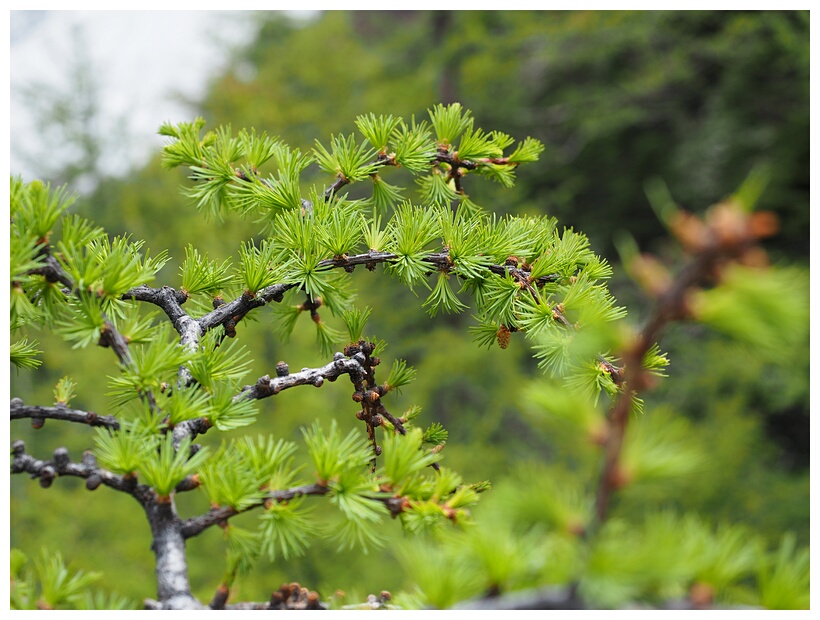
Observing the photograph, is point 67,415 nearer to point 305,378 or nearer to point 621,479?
point 305,378

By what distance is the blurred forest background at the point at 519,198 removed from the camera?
3531 mm

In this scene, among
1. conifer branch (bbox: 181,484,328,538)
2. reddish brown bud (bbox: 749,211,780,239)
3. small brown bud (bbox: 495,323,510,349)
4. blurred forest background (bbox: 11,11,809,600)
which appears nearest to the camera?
reddish brown bud (bbox: 749,211,780,239)

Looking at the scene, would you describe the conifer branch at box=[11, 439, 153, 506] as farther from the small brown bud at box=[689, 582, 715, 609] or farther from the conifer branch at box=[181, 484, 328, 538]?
the small brown bud at box=[689, 582, 715, 609]

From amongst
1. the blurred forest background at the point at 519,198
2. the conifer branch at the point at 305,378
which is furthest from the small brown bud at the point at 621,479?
the blurred forest background at the point at 519,198

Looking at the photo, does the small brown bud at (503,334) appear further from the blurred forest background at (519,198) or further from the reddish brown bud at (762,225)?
the blurred forest background at (519,198)

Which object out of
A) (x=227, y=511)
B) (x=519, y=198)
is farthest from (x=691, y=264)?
(x=519, y=198)

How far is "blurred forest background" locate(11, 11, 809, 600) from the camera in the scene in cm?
353

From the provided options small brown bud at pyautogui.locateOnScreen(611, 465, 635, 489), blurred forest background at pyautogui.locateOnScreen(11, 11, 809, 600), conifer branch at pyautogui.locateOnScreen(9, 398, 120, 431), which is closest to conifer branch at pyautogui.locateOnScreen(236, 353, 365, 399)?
conifer branch at pyautogui.locateOnScreen(9, 398, 120, 431)

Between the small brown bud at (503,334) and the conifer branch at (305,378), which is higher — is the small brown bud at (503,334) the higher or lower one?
the higher one

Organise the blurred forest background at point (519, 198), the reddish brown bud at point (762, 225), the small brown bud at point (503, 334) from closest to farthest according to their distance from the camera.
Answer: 1. the reddish brown bud at point (762, 225)
2. the small brown bud at point (503, 334)
3. the blurred forest background at point (519, 198)

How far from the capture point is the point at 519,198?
413 centimetres

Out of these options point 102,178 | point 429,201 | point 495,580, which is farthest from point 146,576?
point 495,580

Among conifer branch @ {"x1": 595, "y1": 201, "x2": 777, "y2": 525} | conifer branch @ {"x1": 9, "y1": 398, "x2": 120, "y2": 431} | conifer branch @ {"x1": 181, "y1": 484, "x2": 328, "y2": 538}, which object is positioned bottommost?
conifer branch @ {"x1": 181, "y1": 484, "x2": 328, "y2": 538}

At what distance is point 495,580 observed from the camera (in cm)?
32
